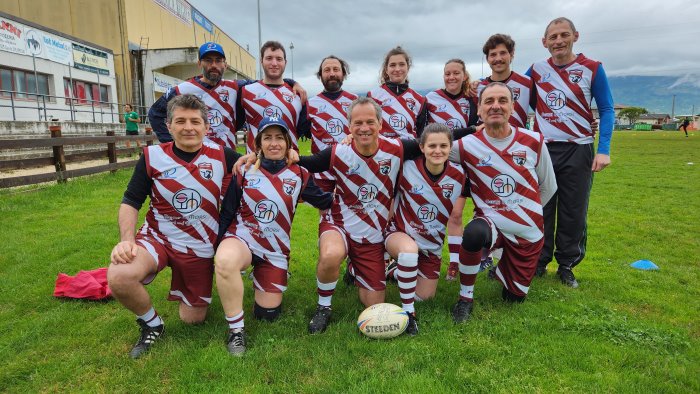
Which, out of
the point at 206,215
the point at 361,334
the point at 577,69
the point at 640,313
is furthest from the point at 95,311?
the point at 577,69

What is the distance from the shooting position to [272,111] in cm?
516

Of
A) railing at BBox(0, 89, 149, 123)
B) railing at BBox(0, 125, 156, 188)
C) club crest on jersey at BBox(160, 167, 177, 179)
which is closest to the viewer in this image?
club crest on jersey at BBox(160, 167, 177, 179)

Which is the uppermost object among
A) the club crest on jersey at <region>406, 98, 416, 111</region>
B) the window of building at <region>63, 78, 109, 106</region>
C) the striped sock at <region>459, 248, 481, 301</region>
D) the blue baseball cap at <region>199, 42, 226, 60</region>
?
the window of building at <region>63, 78, 109, 106</region>

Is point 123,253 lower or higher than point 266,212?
lower

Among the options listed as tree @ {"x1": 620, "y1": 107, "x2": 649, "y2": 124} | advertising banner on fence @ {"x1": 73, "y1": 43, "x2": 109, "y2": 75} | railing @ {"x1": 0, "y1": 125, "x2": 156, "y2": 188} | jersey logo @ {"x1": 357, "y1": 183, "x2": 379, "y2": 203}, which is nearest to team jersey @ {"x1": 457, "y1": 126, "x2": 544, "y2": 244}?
jersey logo @ {"x1": 357, "y1": 183, "x2": 379, "y2": 203}

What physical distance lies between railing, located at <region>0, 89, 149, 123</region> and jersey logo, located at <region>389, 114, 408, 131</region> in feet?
55.2

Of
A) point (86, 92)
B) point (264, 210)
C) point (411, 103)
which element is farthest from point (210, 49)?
point (86, 92)

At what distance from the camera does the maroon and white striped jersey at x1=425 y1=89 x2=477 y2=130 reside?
5.22 meters

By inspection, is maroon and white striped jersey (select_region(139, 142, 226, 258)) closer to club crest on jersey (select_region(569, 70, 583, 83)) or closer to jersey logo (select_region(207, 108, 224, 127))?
jersey logo (select_region(207, 108, 224, 127))

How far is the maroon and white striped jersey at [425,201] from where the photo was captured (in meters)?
4.32

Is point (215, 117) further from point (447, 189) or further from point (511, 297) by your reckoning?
point (511, 297)

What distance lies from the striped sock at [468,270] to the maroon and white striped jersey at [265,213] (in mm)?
1663

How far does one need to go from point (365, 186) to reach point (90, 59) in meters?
27.6

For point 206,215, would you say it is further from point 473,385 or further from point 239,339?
point 473,385
